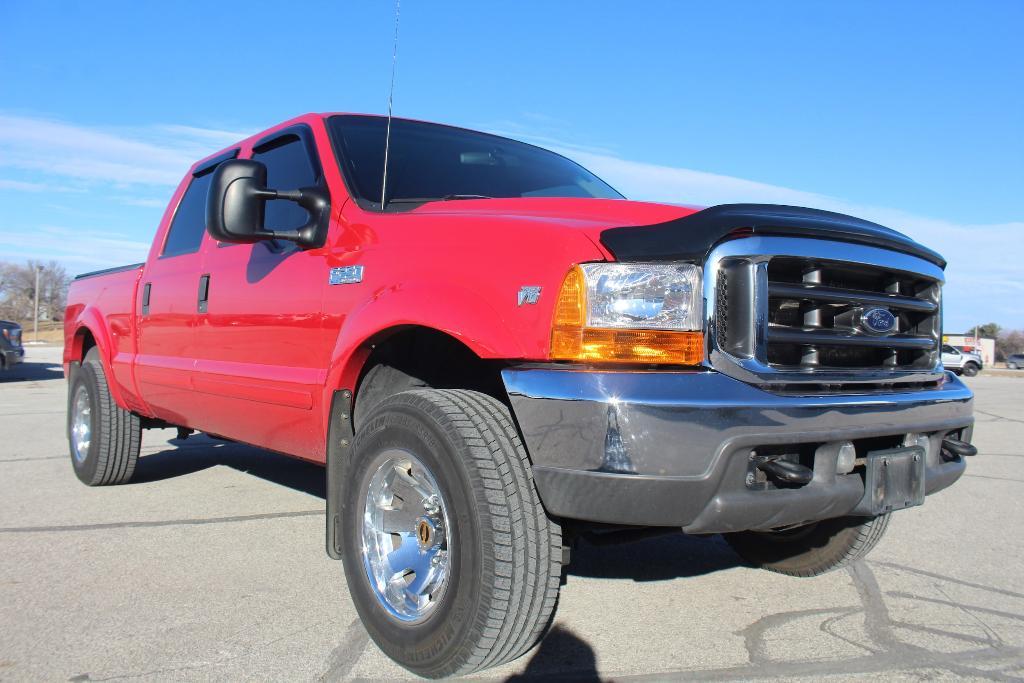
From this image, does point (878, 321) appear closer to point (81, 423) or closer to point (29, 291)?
point (81, 423)

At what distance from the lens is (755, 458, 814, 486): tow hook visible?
7.53ft

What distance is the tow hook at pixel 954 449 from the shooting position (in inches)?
116

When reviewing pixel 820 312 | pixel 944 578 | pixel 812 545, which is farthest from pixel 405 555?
pixel 944 578

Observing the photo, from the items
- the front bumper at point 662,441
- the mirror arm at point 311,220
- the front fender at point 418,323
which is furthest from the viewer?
the mirror arm at point 311,220

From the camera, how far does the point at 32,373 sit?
18.0 meters

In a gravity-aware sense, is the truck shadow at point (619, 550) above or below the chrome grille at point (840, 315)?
below

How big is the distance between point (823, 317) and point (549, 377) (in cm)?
93

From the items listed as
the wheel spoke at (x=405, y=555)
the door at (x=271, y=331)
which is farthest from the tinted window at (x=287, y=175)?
the wheel spoke at (x=405, y=555)

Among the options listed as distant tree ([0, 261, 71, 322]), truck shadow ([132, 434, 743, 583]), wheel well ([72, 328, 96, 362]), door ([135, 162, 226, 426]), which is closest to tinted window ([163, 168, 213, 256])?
door ([135, 162, 226, 426])

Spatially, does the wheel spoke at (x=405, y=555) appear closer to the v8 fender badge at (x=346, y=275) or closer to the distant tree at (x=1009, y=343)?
the v8 fender badge at (x=346, y=275)

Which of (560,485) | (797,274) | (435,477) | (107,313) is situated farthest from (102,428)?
(797,274)

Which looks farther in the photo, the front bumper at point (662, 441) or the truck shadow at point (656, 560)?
the truck shadow at point (656, 560)

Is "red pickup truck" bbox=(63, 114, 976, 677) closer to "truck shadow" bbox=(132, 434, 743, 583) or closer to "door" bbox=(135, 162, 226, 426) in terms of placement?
"truck shadow" bbox=(132, 434, 743, 583)

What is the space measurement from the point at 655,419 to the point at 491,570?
623 mm
